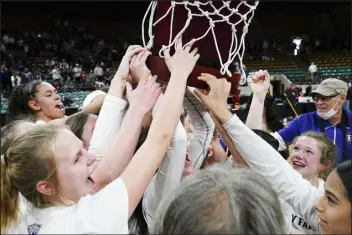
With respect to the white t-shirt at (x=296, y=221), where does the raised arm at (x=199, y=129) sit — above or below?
above

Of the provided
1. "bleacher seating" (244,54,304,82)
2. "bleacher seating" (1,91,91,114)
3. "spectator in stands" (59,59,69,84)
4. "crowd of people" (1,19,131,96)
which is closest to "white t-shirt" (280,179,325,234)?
"bleacher seating" (1,91,91,114)

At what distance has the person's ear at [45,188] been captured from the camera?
1244 mm

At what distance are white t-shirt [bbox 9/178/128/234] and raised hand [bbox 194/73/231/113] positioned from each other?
17.2 inches

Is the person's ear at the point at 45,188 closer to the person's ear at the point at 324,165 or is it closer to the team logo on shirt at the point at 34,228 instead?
the team logo on shirt at the point at 34,228

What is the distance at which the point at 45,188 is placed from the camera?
1.25 metres

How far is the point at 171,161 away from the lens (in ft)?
5.08

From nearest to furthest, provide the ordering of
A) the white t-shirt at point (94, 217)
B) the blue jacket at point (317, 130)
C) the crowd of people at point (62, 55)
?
the white t-shirt at point (94, 217), the blue jacket at point (317, 130), the crowd of people at point (62, 55)

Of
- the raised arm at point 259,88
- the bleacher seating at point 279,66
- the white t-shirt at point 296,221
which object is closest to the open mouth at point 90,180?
the white t-shirt at point 296,221

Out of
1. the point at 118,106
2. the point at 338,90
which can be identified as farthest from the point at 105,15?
the point at 118,106

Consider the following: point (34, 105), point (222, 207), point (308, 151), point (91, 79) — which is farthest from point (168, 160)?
point (91, 79)

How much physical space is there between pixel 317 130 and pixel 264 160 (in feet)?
6.61

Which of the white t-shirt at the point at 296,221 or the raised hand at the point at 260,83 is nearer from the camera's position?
the white t-shirt at the point at 296,221

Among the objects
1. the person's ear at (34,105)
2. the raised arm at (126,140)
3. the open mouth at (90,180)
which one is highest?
the raised arm at (126,140)

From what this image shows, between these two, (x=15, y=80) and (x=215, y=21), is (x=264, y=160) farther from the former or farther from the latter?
(x=15, y=80)
